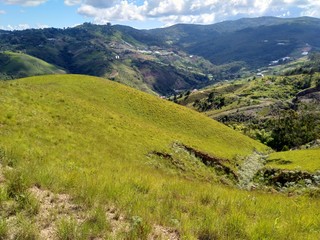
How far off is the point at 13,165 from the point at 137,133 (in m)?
27.3

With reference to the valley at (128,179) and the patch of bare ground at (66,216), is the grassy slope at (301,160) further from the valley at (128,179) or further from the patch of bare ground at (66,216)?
the patch of bare ground at (66,216)

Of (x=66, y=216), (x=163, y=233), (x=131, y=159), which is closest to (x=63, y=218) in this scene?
(x=66, y=216)

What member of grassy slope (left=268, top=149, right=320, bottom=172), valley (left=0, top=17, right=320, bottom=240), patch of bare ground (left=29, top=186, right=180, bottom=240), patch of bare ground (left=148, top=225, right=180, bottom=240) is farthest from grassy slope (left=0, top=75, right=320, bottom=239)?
grassy slope (left=268, top=149, right=320, bottom=172)

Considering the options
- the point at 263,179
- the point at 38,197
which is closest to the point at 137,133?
the point at 263,179

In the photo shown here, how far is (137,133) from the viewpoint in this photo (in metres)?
40.2

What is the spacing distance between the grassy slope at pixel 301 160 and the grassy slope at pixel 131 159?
283 inches

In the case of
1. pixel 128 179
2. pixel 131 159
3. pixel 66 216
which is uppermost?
pixel 66 216

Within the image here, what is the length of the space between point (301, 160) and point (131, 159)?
28.3 metres

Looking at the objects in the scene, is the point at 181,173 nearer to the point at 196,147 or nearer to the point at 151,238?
the point at 196,147

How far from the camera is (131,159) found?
2991 centimetres

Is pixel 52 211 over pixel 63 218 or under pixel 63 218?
under

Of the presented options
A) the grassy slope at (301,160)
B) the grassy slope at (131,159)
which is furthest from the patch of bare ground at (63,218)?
the grassy slope at (301,160)

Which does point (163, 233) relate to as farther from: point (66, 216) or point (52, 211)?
point (52, 211)

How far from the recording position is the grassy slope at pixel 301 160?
1634 inches
